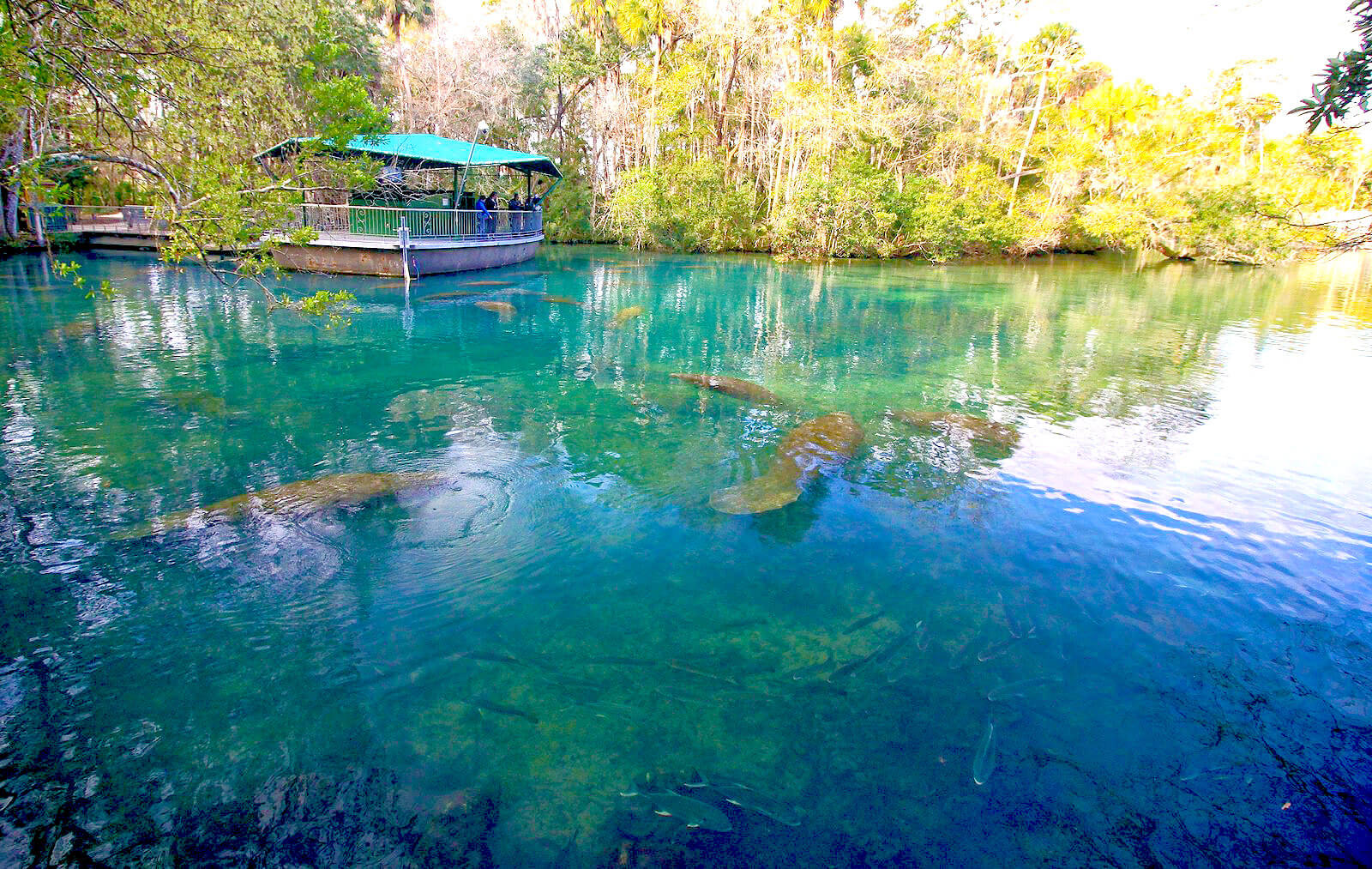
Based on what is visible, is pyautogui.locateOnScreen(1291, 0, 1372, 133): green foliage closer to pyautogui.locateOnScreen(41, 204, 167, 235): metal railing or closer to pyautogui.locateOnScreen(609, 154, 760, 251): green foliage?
pyautogui.locateOnScreen(41, 204, 167, 235): metal railing

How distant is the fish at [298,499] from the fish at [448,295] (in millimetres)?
12094

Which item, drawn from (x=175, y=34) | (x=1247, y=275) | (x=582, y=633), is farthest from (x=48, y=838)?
(x=1247, y=275)

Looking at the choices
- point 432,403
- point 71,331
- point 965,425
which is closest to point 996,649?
point 965,425

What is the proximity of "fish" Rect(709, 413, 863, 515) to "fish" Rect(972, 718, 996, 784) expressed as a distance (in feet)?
9.18

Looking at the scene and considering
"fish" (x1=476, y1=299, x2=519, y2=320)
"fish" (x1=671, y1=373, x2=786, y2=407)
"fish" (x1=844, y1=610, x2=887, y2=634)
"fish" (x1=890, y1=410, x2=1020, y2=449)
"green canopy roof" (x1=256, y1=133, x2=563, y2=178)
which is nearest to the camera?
"fish" (x1=844, y1=610, x2=887, y2=634)

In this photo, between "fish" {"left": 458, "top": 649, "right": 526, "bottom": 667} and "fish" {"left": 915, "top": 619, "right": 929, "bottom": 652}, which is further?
"fish" {"left": 915, "top": 619, "right": 929, "bottom": 652}

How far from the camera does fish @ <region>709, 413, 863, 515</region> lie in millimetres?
6195

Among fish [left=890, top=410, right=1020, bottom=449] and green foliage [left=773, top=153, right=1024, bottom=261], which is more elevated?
green foliage [left=773, top=153, right=1024, bottom=261]

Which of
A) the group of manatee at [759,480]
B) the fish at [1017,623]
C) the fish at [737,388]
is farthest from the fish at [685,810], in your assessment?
the fish at [737,388]

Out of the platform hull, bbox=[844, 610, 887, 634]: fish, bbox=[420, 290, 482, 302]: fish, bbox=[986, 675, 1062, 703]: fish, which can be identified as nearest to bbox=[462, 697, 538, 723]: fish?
bbox=[844, 610, 887, 634]: fish

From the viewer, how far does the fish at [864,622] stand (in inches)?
175

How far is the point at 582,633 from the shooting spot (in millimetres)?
4328

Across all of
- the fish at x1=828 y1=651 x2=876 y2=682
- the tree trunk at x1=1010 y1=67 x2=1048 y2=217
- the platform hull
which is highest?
the tree trunk at x1=1010 y1=67 x2=1048 y2=217

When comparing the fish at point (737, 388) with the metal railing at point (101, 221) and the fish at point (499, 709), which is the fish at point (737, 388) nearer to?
the fish at point (499, 709)
